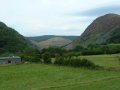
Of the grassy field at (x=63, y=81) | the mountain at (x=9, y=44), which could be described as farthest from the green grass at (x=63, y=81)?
the mountain at (x=9, y=44)

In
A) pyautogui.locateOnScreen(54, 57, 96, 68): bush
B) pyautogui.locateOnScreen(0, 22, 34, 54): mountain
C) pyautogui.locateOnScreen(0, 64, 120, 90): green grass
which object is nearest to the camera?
pyautogui.locateOnScreen(0, 64, 120, 90): green grass

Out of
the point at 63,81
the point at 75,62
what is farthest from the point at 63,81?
the point at 75,62

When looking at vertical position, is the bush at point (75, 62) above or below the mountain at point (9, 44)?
below

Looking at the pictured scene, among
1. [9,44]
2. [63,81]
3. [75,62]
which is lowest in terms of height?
[63,81]

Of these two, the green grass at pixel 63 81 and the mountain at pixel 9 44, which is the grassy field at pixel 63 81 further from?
the mountain at pixel 9 44

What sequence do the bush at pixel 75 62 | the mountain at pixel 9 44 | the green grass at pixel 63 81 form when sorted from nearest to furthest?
the green grass at pixel 63 81, the bush at pixel 75 62, the mountain at pixel 9 44

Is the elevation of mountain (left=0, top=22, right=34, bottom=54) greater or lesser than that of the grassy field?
greater

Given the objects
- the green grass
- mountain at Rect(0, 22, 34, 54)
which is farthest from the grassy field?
mountain at Rect(0, 22, 34, 54)

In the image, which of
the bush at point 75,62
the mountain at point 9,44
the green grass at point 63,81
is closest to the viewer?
the green grass at point 63,81

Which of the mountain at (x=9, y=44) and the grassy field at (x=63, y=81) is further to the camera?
the mountain at (x=9, y=44)

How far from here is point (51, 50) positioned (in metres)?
102

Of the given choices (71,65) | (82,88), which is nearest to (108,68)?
(71,65)

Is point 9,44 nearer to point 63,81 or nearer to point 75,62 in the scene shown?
point 75,62

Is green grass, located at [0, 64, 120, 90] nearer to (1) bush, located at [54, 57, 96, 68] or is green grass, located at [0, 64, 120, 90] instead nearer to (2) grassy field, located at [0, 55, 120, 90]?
(2) grassy field, located at [0, 55, 120, 90]
